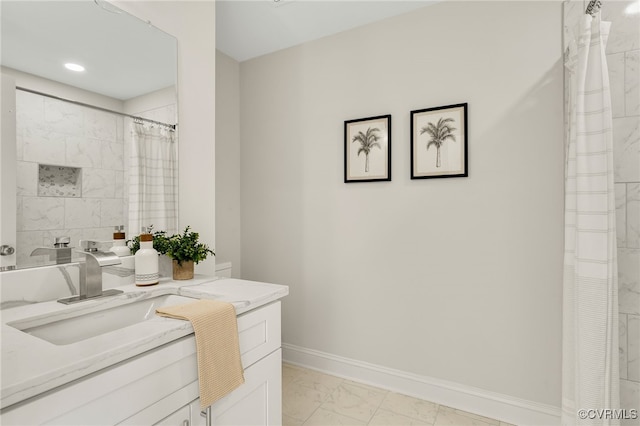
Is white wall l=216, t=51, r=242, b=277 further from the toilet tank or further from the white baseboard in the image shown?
the white baseboard

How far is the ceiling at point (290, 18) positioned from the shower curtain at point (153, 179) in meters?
1.03

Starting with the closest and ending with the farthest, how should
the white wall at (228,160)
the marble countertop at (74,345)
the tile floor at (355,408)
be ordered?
the marble countertop at (74,345) < the tile floor at (355,408) < the white wall at (228,160)

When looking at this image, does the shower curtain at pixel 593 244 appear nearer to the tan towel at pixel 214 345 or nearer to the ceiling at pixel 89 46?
the tan towel at pixel 214 345

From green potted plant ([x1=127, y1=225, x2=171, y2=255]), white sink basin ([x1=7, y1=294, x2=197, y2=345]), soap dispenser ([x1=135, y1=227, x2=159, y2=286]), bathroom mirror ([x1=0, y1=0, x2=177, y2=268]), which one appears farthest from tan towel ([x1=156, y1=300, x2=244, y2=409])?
bathroom mirror ([x1=0, y1=0, x2=177, y2=268])

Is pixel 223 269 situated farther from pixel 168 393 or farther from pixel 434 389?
pixel 434 389

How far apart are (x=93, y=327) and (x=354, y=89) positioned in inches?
80.9

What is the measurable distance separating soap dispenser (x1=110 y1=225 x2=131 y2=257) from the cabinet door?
2.70 feet

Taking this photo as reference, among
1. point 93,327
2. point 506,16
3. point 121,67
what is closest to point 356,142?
point 506,16

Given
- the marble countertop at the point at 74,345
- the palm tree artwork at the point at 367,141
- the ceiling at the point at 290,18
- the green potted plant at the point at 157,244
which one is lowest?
the marble countertop at the point at 74,345

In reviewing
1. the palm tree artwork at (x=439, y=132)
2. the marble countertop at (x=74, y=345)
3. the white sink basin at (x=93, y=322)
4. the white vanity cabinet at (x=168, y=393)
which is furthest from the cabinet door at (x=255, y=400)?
the palm tree artwork at (x=439, y=132)

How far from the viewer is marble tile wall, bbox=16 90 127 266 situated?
1.20m

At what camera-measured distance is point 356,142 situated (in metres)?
2.31

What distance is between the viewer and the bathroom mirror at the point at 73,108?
1191mm

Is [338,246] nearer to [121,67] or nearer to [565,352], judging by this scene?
[565,352]
